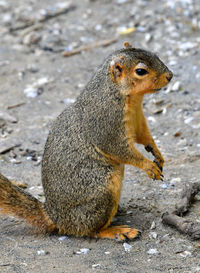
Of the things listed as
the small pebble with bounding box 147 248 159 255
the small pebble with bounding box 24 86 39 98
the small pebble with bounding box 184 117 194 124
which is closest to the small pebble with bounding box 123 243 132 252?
the small pebble with bounding box 147 248 159 255

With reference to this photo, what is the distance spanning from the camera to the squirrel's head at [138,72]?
4.30 metres

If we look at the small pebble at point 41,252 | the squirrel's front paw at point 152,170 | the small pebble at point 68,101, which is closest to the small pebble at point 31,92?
the small pebble at point 68,101

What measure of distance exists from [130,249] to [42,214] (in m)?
0.81

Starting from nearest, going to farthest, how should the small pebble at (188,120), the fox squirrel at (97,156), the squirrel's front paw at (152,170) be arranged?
the fox squirrel at (97,156), the squirrel's front paw at (152,170), the small pebble at (188,120)

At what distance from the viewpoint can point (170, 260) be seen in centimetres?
407

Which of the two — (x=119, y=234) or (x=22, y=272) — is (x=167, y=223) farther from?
(x=22, y=272)

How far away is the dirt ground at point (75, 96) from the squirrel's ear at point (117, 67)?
1260 mm

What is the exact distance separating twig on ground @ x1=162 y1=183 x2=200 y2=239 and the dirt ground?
7cm

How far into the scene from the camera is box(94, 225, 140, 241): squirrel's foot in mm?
4395

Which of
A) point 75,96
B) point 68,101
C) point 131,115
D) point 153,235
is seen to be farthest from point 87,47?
point 153,235

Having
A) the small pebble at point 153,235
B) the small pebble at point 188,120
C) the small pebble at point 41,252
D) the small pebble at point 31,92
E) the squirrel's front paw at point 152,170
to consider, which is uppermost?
the small pebble at point 31,92

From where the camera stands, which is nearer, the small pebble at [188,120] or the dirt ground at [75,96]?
the dirt ground at [75,96]

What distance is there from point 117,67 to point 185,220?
1335 millimetres

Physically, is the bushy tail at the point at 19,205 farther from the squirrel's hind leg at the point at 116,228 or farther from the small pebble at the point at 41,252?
the squirrel's hind leg at the point at 116,228
